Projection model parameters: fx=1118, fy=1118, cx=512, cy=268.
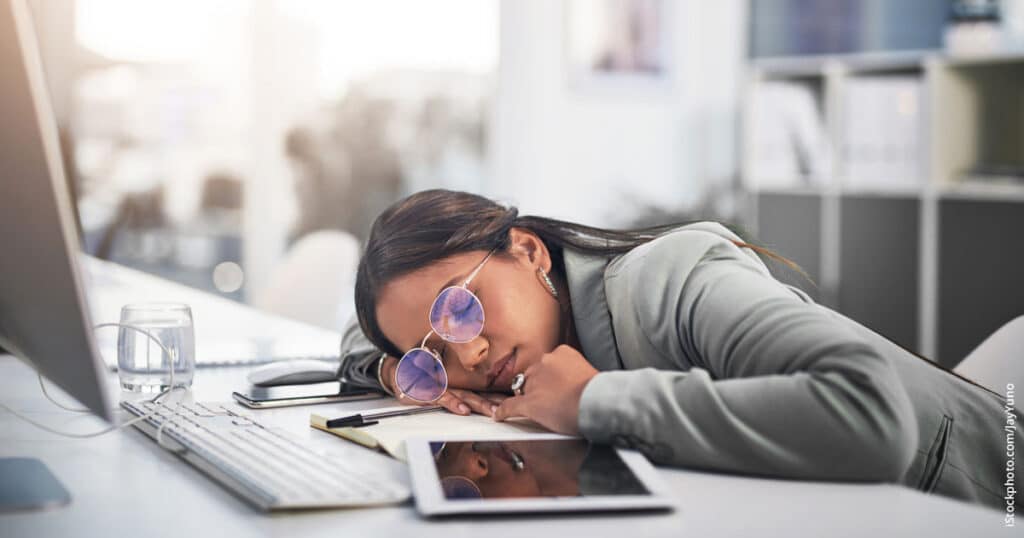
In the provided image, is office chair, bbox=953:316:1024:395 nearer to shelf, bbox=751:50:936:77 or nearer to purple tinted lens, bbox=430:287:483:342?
purple tinted lens, bbox=430:287:483:342

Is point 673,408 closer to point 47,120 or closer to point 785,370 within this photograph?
point 785,370

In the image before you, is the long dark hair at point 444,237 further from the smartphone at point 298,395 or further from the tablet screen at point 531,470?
the tablet screen at point 531,470

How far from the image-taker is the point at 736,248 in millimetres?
1233

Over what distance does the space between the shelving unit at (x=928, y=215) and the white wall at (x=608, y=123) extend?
61cm

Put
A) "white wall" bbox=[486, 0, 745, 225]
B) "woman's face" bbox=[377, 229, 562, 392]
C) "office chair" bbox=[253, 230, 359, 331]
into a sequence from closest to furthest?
"woman's face" bbox=[377, 229, 562, 392], "office chair" bbox=[253, 230, 359, 331], "white wall" bbox=[486, 0, 745, 225]

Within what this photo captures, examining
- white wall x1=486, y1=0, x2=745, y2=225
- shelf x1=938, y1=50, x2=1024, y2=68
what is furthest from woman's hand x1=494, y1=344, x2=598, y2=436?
white wall x1=486, y1=0, x2=745, y2=225

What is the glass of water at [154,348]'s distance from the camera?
147 centimetres

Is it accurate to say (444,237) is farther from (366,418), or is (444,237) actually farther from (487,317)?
(366,418)

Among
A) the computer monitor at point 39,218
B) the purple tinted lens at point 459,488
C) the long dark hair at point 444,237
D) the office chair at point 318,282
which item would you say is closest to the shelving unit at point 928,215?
the office chair at point 318,282

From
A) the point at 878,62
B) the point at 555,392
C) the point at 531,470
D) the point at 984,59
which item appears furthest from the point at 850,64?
the point at 531,470

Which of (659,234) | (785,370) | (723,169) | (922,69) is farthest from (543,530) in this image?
(723,169)

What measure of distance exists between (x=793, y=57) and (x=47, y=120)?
4747 mm

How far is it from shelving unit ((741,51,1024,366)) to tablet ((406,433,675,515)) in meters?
2.84

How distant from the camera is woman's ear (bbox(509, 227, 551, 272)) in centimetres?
140
